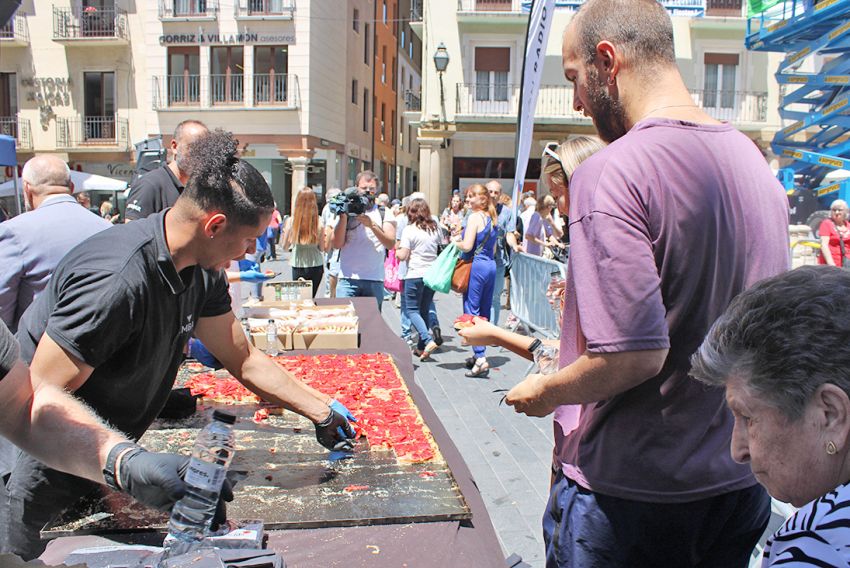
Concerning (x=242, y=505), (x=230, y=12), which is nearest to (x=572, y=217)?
(x=242, y=505)

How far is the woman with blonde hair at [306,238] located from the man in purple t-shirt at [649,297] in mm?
6197

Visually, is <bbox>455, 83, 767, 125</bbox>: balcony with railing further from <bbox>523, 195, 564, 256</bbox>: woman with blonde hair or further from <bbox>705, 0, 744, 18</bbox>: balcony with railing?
<bbox>523, 195, 564, 256</bbox>: woman with blonde hair

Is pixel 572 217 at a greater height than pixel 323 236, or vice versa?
pixel 572 217

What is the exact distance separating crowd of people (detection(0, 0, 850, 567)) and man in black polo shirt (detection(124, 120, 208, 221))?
229cm

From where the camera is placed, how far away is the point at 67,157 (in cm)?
2739

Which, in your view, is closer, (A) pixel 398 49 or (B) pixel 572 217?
(B) pixel 572 217

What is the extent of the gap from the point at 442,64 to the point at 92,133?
16.5 m

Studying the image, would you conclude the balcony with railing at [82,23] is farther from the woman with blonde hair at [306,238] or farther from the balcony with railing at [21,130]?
the woman with blonde hair at [306,238]

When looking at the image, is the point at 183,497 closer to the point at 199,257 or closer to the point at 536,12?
the point at 199,257

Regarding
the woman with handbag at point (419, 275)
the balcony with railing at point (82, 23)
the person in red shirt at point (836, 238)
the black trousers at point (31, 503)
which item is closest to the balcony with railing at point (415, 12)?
the balcony with railing at point (82, 23)

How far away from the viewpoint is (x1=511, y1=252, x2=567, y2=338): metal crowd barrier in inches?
303

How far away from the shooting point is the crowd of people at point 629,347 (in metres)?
1.09

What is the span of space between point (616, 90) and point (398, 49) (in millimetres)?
43728

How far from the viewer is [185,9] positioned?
2583cm
